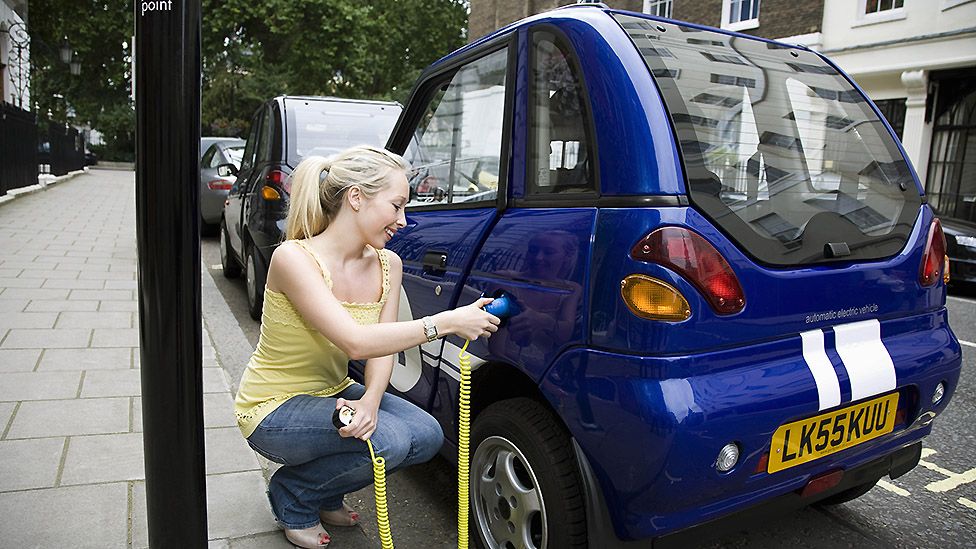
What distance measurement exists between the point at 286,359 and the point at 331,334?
33cm

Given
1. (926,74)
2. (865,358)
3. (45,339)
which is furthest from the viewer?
(926,74)

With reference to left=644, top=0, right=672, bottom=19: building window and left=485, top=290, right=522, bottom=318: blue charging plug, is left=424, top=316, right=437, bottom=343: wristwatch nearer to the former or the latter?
left=485, top=290, right=522, bottom=318: blue charging plug

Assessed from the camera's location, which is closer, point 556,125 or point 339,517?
point 556,125

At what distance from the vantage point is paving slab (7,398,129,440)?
3.48m

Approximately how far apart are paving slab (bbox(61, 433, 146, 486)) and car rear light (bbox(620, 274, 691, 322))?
209 centimetres

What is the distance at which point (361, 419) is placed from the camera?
2.31m

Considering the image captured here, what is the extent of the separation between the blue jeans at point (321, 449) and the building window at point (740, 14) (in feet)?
57.8

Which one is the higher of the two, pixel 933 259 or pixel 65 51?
pixel 65 51

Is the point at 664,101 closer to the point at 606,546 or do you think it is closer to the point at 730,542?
the point at 606,546

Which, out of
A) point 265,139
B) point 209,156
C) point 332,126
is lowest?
point 209,156

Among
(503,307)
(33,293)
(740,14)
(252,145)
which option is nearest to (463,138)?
(503,307)

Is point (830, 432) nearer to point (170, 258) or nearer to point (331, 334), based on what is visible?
point (331, 334)

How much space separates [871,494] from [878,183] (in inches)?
61.1

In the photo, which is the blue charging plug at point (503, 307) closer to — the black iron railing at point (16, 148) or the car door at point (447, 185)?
the car door at point (447, 185)
